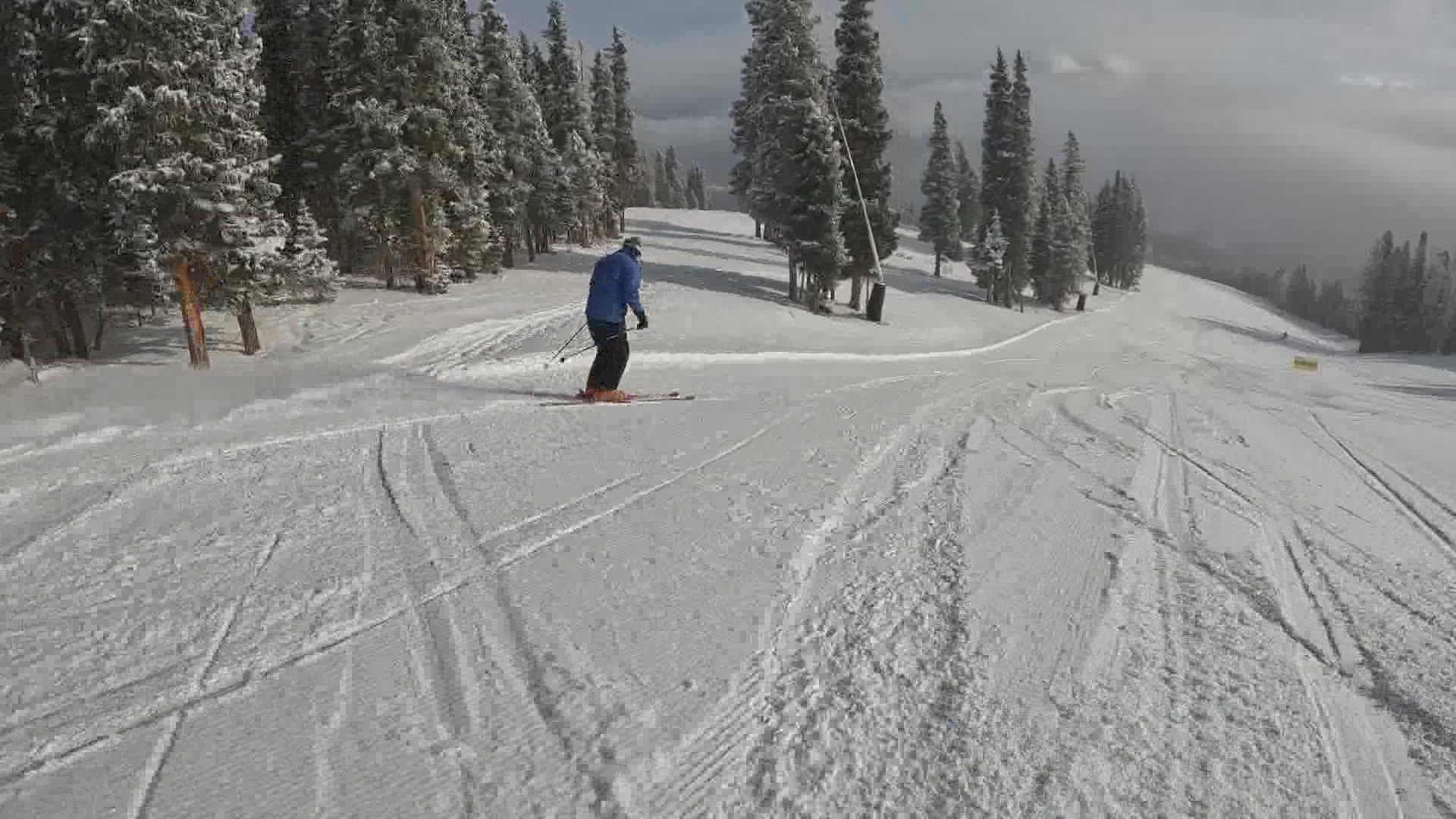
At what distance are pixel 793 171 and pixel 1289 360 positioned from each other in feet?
119

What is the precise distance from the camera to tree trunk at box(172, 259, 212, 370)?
1496 cm

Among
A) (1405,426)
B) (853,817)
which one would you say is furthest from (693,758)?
(1405,426)

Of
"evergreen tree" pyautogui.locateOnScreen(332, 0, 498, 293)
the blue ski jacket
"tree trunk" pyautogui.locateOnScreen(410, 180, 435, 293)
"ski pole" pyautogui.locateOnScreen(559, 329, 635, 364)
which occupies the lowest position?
"ski pole" pyautogui.locateOnScreen(559, 329, 635, 364)

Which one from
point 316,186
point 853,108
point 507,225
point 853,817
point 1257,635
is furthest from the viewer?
point 507,225

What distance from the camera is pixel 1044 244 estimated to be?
64562 mm

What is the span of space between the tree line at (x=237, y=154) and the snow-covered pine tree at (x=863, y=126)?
1580cm

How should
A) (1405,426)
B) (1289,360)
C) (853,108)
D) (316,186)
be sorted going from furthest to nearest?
(1289,360), (853,108), (316,186), (1405,426)

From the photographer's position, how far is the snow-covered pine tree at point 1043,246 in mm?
64000

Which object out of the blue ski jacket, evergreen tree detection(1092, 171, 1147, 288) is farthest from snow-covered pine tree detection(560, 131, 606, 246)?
evergreen tree detection(1092, 171, 1147, 288)

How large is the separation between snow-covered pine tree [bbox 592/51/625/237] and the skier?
51.5 metres

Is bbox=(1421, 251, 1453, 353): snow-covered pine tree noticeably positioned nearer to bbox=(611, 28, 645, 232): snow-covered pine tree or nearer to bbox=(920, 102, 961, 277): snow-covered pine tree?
bbox=(920, 102, 961, 277): snow-covered pine tree

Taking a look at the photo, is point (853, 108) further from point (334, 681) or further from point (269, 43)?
point (334, 681)

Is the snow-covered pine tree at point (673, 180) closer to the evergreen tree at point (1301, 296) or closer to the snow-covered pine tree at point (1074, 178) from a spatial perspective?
the snow-covered pine tree at point (1074, 178)

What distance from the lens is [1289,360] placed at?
1861 inches
